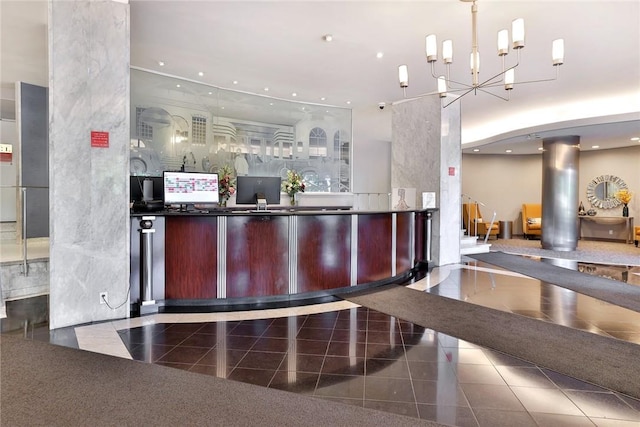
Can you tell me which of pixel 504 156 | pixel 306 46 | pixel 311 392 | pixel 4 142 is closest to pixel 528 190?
pixel 504 156

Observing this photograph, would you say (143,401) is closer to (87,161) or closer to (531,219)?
(87,161)

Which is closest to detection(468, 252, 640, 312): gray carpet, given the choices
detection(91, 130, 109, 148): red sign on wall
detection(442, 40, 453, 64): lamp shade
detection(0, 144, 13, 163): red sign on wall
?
detection(442, 40, 453, 64): lamp shade

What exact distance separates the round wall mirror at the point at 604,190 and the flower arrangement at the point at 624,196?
137mm

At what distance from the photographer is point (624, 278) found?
241 inches

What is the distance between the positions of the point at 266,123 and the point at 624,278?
7535mm

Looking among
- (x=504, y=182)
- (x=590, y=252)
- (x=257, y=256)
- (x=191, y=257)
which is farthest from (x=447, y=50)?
(x=504, y=182)

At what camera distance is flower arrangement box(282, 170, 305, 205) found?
8.49 meters

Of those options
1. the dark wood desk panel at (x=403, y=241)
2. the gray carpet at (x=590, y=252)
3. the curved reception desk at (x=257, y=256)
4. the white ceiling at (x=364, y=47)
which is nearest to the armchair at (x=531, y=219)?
the gray carpet at (x=590, y=252)

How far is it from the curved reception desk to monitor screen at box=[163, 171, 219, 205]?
0.41m

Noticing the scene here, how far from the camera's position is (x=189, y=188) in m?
4.51

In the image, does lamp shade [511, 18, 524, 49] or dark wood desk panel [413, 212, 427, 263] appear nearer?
lamp shade [511, 18, 524, 49]

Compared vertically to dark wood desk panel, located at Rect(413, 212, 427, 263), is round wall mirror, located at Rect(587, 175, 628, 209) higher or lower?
higher

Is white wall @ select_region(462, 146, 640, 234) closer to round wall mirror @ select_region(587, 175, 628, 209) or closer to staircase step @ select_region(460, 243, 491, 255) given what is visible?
round wall mirror @ select_region(587, 175, 628, 209)

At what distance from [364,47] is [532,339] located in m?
4.42
